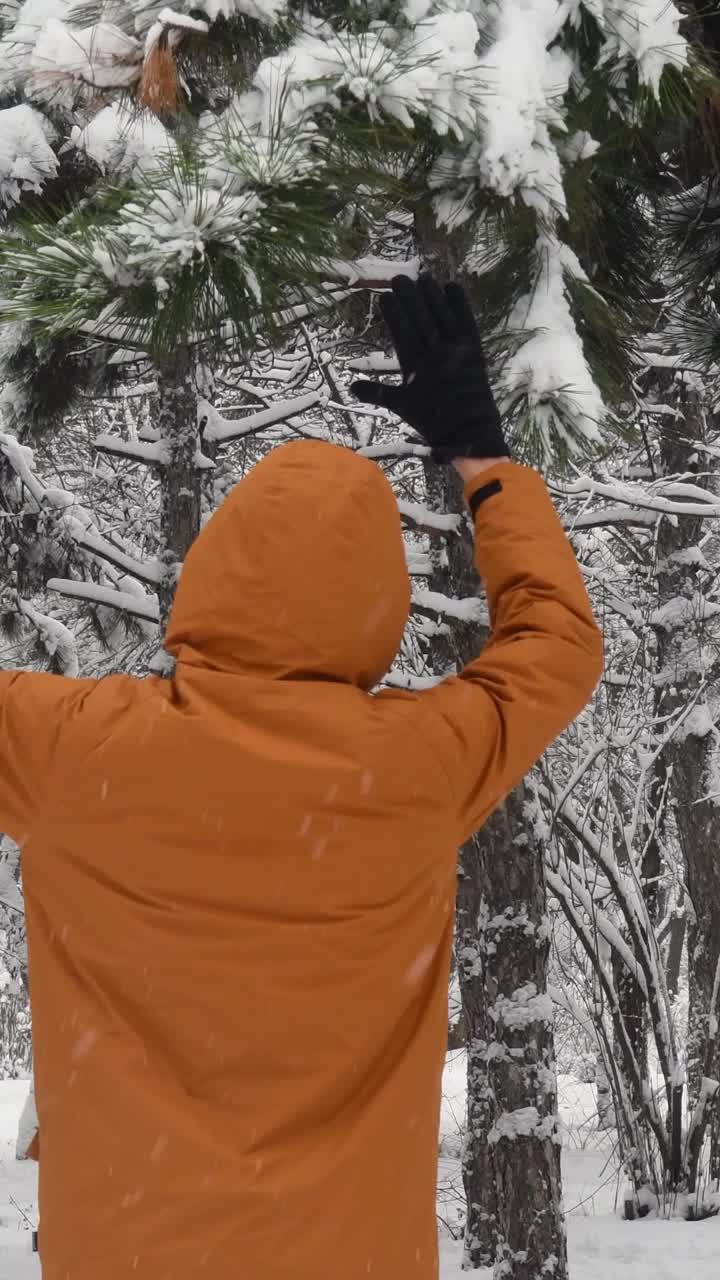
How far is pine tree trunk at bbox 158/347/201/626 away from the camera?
15.0 feet

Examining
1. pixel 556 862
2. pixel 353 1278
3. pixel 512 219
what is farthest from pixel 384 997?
pixel 556 862

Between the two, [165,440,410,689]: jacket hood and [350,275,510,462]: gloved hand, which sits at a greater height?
[350,275,510,462]: gloved hand

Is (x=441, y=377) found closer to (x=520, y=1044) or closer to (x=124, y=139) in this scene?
(x=124, y=139)

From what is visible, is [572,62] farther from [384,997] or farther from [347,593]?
[384,997]

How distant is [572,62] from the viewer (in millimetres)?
2771

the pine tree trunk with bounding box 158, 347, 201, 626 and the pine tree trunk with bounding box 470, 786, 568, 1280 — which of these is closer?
the pine tree trunk with bounding box 470, 786, 568, 1280

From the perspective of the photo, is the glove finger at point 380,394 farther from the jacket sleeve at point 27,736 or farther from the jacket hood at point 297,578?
the jacket sleeve at point 27,736

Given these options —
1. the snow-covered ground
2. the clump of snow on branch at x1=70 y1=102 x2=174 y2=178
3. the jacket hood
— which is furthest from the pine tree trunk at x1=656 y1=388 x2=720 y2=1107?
the jacket hood

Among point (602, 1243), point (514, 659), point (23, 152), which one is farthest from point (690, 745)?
point (514, 659)

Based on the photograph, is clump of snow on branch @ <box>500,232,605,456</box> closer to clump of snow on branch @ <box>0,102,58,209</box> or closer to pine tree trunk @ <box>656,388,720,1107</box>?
clump of snow on branch @ <box>0,102,58,209</box>

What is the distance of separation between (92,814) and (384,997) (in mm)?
443

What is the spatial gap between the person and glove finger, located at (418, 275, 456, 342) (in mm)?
444

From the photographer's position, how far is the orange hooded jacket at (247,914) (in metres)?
1.49

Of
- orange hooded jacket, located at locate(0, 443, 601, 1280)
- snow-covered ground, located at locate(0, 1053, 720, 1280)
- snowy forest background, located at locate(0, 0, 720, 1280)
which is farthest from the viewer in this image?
snow-covered ground, located at locate(0, 1053, 720, 1280)
